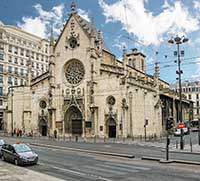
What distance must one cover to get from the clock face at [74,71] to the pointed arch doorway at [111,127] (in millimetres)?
9332

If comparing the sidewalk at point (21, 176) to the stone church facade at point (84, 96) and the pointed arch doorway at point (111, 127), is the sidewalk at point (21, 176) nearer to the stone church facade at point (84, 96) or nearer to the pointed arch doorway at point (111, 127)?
the stone church facade at point (84, 96)

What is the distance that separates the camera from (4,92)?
82.4 meters

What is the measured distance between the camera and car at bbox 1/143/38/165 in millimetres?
19094

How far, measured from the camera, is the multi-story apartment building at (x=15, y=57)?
8234 cm

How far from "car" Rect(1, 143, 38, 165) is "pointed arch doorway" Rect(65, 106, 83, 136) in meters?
30.5

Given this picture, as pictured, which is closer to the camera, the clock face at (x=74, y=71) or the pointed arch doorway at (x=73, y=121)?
the pointed arch doorway at (x=73, y=121)

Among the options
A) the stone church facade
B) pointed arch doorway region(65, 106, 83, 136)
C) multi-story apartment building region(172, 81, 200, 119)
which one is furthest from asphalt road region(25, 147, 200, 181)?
multi-story apartment building region(172, 81, 200, 119)

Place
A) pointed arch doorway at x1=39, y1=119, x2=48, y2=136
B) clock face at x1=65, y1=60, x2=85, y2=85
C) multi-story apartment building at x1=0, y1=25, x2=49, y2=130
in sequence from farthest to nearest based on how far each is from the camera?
1. multi-story apartment building at x1=0, y1=25, x2=49, y2=130
2. pointed arch doorway at x1=39, y1=119, x2=48, y2=136
3. clock face at x1=65, y1=60, x2=85, y2=85

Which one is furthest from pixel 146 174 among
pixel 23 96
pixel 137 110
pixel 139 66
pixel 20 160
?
pixel 139 66

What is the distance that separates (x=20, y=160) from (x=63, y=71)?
3625 cm

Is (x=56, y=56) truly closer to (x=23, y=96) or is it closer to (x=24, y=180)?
(x=23, y=96)

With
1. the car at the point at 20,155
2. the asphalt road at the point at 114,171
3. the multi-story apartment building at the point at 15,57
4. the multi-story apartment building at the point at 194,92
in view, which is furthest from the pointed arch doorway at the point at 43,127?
the multi-story apartment building at the point at 194,92

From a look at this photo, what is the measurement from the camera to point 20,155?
1923cm

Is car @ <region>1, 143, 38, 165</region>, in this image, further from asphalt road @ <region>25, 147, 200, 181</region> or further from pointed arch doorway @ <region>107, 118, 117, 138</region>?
pointed arch doorway @ <region>107, 118, 117, 138</region>
